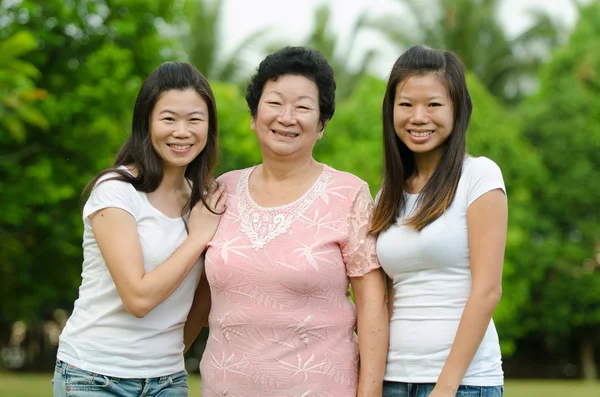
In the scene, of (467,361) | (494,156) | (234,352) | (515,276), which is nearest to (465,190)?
(467,361)

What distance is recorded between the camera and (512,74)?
2708cm

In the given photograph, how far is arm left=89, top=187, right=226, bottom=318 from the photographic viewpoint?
3639 millimetres

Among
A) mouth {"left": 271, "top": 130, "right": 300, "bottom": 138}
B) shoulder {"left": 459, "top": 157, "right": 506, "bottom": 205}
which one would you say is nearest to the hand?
mouth {"left": 271, "top": 130, "right": 300, "bottom": 138}

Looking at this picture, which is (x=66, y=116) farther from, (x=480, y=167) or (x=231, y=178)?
(x=480, y=167)

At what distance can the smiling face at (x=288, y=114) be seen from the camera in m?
3.84

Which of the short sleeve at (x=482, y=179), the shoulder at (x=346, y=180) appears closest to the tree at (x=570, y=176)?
the shoulder at (x=346, y=180)

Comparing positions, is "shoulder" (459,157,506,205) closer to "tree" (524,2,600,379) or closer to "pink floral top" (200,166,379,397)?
"pink floral top" (200,166,379,397)

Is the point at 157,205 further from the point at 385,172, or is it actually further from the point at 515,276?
Answer: the point at 515,276

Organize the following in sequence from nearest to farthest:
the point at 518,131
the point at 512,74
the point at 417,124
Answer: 1. the point at 417,124
2. the point at 518,131
3. the point at 512,74

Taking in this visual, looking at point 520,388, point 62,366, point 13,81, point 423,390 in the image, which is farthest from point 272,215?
point 520,388

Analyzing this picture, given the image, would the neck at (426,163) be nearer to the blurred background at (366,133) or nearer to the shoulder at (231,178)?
the shoulder at (231,178)

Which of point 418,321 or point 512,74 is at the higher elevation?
point 512,74

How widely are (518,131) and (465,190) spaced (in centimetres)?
2265

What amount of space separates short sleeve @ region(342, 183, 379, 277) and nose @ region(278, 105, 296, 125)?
1.50ft
